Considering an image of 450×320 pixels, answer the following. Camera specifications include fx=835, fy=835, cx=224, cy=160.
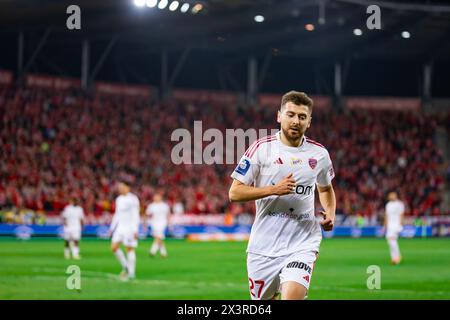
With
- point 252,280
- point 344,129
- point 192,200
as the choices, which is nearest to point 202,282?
point 252,280

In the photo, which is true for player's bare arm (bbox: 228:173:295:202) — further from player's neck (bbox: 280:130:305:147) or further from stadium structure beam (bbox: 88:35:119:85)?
stadium structure beam (bbox: 88:35:119:85)

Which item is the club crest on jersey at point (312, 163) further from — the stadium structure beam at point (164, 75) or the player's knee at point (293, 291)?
the stadium structure beam at point (164, 75)

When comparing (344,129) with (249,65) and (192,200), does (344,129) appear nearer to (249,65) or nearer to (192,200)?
(249,65)

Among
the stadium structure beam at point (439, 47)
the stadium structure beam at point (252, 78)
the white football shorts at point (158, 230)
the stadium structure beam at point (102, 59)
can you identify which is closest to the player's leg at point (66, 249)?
the white football shorts at point (158, 230)

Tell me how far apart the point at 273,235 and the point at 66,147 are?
108 feet

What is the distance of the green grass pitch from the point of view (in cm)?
1680

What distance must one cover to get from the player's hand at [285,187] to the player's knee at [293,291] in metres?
0.96

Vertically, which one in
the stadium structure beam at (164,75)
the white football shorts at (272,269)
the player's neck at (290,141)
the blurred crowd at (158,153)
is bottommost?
the white football shorts at (272,269)

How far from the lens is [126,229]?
20.2 meters

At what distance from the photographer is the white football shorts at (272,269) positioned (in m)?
8.65

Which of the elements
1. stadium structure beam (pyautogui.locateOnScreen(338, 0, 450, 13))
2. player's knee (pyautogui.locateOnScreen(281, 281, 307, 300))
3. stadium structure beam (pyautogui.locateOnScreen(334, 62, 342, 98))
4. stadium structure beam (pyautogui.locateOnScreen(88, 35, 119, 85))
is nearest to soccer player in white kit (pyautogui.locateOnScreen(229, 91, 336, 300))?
player's knee (pyautogui.locateOnScreen(281, 281, 307, 300))

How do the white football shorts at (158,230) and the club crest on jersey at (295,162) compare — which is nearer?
the club crest on jersey at (295,162)

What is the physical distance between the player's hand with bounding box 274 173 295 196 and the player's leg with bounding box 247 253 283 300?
0.91 m

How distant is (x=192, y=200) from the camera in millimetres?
40781
